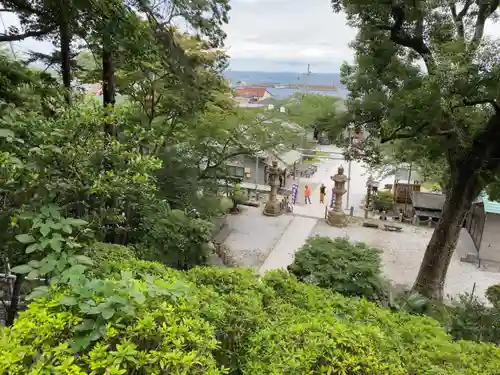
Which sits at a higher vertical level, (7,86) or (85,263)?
(7,86)

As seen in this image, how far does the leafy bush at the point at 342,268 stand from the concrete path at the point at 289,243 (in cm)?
282

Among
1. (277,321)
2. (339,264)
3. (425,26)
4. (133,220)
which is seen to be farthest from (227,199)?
(277,321)

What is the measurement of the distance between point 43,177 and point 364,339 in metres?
2.27

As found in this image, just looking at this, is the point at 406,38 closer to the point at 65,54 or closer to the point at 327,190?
the point at 65,54

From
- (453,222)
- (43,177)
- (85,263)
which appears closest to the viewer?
(85,263)

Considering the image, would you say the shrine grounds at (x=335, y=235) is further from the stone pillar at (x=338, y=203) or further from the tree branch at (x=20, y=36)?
the tree branch at (x=20, y=36)

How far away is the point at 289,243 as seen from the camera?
12281 mm

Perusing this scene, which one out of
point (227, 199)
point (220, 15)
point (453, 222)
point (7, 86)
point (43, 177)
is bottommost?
point (227, 199)

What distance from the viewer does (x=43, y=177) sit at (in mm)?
2326

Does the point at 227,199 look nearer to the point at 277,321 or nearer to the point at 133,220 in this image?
the point at 133,220

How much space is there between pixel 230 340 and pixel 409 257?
1080cm

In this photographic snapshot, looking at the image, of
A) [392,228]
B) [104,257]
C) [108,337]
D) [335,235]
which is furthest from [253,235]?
[108,337]

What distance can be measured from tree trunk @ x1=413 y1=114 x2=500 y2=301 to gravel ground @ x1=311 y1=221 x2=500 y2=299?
2416 mm

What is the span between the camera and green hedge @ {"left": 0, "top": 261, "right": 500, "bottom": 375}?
1421mm
